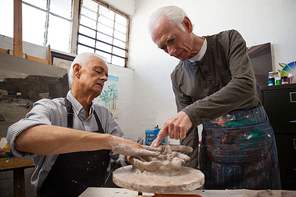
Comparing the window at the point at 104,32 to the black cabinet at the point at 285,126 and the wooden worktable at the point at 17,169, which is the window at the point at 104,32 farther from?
the black cabinet at the point at 285,126

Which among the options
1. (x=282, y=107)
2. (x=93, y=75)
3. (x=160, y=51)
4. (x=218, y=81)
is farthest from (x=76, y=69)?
(x=160, y=51)

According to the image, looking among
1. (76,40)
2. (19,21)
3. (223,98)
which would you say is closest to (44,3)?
(76,40)

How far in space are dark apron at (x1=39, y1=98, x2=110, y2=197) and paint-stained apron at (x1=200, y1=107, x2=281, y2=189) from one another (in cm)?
99

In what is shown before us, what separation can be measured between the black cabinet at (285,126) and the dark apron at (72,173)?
2.32m

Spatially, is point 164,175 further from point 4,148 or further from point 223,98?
point 4,148

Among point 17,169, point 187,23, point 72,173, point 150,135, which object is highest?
point 187,23

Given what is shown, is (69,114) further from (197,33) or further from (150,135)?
(197,33)

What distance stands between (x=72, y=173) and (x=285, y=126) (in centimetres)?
262

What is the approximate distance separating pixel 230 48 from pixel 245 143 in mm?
751

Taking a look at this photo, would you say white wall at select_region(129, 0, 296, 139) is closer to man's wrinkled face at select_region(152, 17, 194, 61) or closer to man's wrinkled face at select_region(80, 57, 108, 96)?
man's wrinkled face at select_region(152, 17, 194, 61)

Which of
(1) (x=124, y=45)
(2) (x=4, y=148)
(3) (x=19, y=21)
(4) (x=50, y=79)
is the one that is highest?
(1) (x=124, y=45)

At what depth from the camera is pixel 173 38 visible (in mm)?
1404

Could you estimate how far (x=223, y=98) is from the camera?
3.88 ft

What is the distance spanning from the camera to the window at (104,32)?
15.6ft
